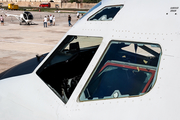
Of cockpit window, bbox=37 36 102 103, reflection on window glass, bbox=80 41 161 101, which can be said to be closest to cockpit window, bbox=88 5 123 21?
cockpit window, bbox=37 36 102 103

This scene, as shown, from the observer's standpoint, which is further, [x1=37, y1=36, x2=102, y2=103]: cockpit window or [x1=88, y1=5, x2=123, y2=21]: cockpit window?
[x1=37, y1=36, x2=102, y2=103]: cockpit window

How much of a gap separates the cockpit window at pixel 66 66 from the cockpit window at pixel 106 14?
334 mm

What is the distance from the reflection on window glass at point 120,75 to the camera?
9.45ft

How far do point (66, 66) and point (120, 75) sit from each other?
6.06 feet

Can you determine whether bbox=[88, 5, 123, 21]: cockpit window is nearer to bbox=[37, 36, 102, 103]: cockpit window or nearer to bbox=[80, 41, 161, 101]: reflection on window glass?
bbox=[37, 36, 102, 103]: cockpit window

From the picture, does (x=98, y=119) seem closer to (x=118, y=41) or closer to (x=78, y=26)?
(x=118, y=41)

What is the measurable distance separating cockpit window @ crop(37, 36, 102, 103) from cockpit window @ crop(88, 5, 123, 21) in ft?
1.09

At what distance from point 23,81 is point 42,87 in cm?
43

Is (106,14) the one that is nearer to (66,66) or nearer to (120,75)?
(120,75)

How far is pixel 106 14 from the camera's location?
331cm

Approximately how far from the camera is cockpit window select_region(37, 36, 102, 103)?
142 inches

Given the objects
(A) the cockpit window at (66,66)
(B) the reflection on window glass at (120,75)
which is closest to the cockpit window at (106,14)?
(A) the cockpit window at (66,66)

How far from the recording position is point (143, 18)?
9.52 feet

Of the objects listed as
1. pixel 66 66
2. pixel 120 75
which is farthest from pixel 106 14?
pixel 66 66
